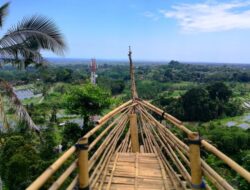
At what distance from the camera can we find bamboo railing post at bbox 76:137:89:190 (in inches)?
69.2

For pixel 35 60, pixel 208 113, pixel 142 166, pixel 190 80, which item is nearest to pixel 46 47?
pixel 35 60

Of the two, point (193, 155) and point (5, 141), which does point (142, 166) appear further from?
point (5, 141)

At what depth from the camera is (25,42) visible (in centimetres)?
390

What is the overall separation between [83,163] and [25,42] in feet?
8.52

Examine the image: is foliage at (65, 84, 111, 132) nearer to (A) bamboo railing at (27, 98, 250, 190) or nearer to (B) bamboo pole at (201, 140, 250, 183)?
(A) bamboo railing at (27, 98, 250, 190)

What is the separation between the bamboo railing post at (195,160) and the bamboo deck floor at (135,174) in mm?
410

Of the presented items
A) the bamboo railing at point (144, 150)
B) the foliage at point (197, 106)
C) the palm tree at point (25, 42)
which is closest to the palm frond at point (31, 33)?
the palm tree at point (25, 42)

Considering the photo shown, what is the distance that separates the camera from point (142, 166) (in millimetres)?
2701

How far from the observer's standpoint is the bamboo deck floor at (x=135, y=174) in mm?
2264

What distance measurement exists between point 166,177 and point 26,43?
2.60 metres

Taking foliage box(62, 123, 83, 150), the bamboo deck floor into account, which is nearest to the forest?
Answer: foliage box(62, 123, 83, 150)

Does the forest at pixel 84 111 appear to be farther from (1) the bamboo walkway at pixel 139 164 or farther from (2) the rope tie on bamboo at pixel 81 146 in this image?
(2) the rope tie on bamboo at pixel 81 146

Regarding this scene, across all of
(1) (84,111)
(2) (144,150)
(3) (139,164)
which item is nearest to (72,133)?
(1) (84,111)

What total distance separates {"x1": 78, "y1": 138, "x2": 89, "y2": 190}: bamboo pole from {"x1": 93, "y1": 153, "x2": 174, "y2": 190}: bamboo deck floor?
0.35 meters
